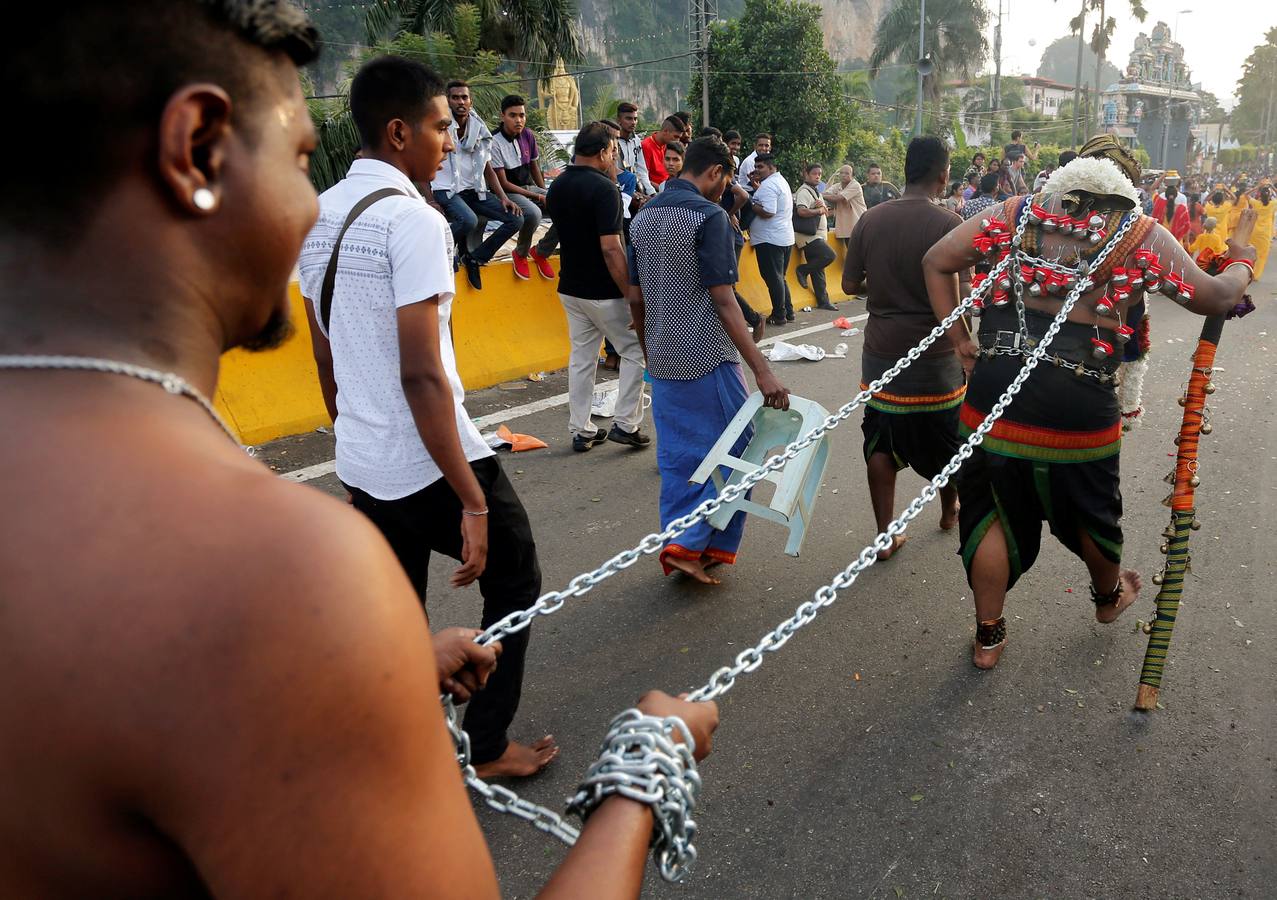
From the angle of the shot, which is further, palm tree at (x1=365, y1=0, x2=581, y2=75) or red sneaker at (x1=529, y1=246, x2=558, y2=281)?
palm tree at (x1=365, y1=0, x2=581, y2=75)

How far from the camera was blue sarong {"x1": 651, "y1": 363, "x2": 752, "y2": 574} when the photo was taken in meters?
4.14

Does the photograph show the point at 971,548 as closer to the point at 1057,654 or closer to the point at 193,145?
the point at 1057,654

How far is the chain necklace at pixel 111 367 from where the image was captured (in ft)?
2.60

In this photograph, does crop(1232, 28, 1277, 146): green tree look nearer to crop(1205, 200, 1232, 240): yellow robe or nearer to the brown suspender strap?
crop(1205, 200, 1232, 240): yellow robe

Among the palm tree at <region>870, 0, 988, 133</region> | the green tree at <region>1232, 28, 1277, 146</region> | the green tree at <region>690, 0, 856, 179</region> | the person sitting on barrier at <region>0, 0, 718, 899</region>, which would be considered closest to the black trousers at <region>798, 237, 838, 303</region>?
the green tree at <region>690, 0, 856, 179</region>

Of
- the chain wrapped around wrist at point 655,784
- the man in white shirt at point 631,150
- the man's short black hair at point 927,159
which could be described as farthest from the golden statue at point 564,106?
the chain wrapped around wrist at point 655,784

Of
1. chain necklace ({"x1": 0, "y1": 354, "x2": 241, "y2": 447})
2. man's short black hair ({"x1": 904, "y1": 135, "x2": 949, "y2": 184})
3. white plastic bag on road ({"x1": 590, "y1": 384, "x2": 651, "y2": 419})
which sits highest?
man's short black hair ({"x1": 904, "y1": 135, "x2": 949, "y2": 184})

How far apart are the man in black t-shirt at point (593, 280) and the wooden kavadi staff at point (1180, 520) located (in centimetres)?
320

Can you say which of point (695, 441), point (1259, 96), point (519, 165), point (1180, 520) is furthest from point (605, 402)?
point (1259, 96)

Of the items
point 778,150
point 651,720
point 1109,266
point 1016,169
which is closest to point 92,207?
point 651,720

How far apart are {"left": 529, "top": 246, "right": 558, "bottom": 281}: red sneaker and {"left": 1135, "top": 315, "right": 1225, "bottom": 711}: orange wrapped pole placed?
5.89m

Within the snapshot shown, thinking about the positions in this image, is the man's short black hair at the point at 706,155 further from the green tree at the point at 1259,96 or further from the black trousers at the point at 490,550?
the green tree at the point at 1259,96

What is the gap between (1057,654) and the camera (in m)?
3.58

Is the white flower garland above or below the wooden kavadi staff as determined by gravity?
above
